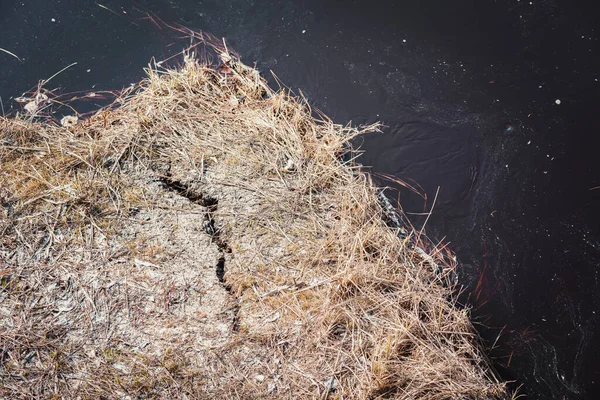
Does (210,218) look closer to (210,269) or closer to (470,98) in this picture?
(210,269)

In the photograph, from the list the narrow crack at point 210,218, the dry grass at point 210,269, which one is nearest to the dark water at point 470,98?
the dry grass at point 210,269

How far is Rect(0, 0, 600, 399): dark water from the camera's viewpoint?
109 inches

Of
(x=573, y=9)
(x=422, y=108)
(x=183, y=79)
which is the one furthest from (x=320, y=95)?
(x=573, y=9)

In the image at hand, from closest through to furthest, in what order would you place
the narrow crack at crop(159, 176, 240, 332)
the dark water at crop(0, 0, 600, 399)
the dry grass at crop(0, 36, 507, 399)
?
the dry grass at crop(0, 36, 507, 399) → the narrow crack at crop(159, 176, 240, 332) → the dark water at crop(0, 0, 600, 399)

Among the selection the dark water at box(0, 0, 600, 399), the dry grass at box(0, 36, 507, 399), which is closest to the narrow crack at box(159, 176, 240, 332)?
the dry grass at box(0, 36, 507, 399)

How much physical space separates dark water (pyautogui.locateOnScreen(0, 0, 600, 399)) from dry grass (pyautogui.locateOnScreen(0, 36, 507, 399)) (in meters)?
0.26

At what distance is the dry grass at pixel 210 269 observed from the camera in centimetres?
231

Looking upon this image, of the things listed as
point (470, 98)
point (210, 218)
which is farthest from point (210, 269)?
point (470, 98)

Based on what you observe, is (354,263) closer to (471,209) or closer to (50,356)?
(471,209)

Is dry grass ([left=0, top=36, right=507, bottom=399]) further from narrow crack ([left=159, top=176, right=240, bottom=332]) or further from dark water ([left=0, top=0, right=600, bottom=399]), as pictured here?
dark water ([left=0, top=0, right=600, bottom=399])

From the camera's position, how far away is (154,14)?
145 inches

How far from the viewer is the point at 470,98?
132 inches

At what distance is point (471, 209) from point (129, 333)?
198 centimetres

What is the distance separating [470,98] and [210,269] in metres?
1.99
